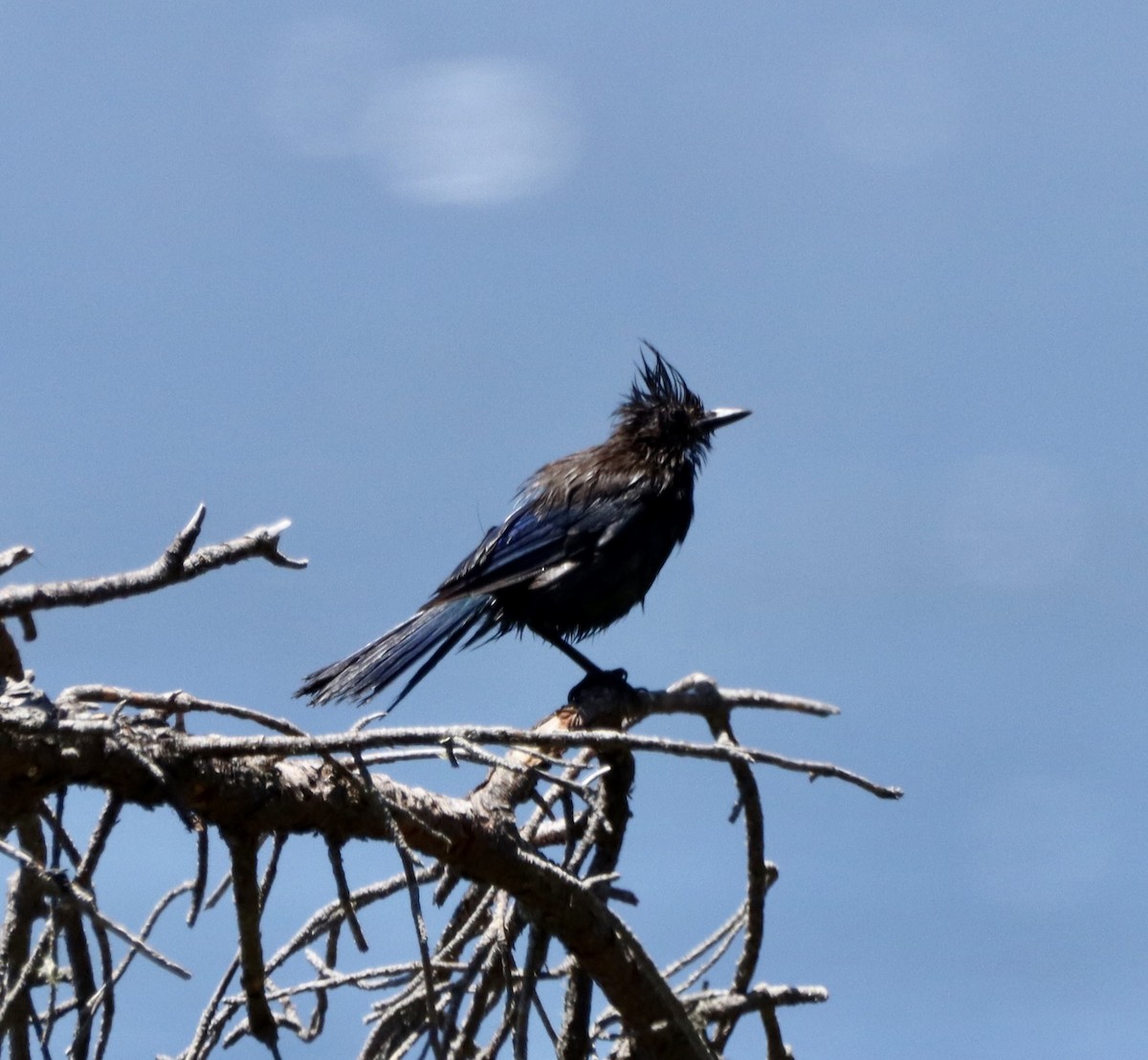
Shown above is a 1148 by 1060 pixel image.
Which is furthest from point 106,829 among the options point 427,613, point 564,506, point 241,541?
point 564,506

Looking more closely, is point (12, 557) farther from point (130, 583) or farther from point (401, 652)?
point (401, 652)

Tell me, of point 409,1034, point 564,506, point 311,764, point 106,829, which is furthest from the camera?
point 564,506

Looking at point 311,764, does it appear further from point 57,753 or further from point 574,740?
point 574,740

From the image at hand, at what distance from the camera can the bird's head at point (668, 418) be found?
291 inches

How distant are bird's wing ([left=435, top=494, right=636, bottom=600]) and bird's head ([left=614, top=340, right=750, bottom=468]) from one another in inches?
23.7

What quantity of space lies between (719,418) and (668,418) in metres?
0.26

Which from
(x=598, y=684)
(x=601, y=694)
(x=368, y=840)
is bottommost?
(x=368, y=840)

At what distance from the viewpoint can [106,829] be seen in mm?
2986

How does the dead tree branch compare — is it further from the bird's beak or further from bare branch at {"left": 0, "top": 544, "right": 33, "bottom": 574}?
the bird's beak

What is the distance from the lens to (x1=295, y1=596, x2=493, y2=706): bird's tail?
5738 millimetres

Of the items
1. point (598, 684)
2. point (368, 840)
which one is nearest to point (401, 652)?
point (598, 684)

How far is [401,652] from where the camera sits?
239 inches

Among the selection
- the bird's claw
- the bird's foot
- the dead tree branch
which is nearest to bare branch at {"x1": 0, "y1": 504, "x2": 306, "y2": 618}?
the dead tree branch

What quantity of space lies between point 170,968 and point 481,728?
587mm
